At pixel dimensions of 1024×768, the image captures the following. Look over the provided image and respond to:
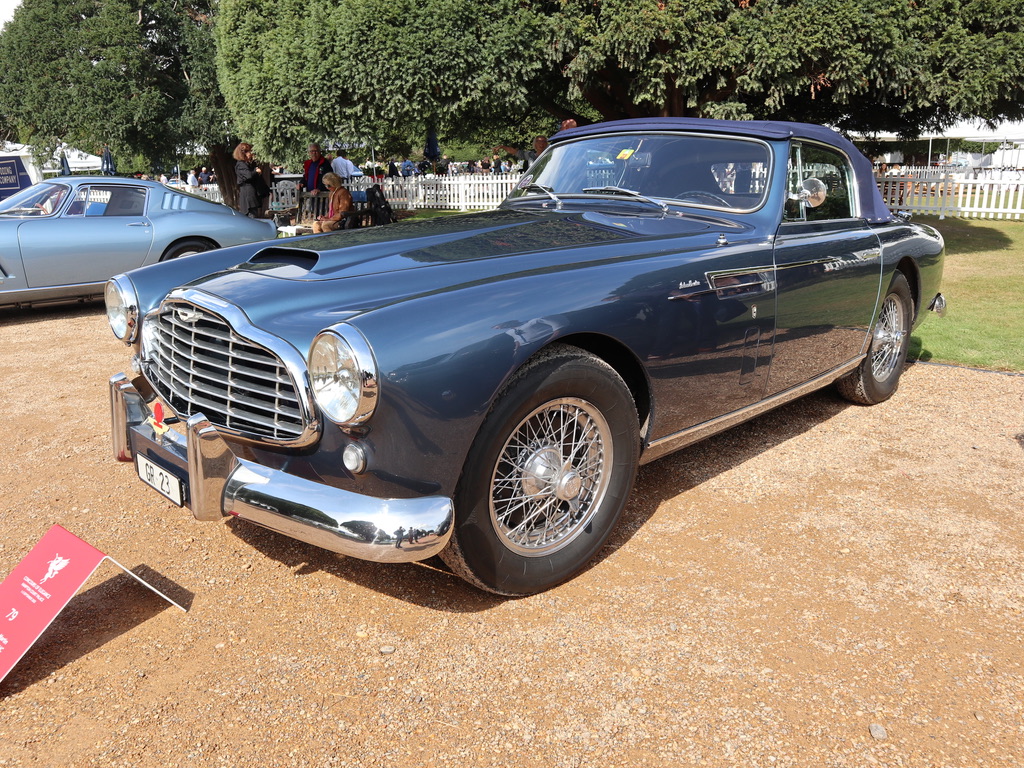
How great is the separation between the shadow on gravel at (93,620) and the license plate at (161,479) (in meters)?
0.41

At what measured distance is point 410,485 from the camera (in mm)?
2480

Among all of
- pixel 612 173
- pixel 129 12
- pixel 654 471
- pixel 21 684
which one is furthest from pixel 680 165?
pixel 129 12

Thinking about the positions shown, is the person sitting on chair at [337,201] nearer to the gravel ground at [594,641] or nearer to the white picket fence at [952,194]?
the gravel ground at [594,641]

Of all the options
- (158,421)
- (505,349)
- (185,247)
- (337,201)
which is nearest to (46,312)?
(185,247)

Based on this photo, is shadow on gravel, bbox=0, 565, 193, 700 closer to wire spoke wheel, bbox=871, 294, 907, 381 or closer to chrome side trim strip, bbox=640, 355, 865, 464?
chrome side trim strip, bbox=640, 355, 865, 464

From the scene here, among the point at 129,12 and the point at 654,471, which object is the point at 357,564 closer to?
the point at 654,471

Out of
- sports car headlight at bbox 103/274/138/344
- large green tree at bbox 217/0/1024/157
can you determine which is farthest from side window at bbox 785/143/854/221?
large green tree at bbox 217/0/1024/157

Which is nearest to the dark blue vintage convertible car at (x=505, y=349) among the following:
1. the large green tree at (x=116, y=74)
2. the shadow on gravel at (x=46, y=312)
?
the shadow on gravel at (x=46, y=312)

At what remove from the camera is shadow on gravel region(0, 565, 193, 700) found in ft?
8.68

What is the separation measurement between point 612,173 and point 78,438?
11.4ft

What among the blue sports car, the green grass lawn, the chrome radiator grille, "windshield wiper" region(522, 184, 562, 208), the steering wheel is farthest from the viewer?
the blue sports car

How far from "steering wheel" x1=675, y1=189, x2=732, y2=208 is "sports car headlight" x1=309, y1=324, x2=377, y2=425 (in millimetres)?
2198

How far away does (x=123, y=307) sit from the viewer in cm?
356

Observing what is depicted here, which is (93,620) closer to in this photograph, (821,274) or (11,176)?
(821,274)
